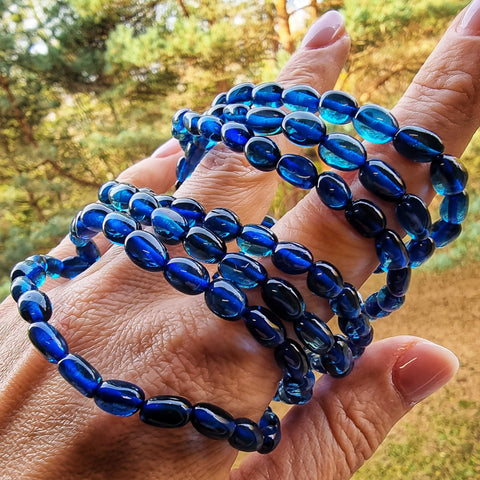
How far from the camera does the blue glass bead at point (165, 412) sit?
0.52 metres

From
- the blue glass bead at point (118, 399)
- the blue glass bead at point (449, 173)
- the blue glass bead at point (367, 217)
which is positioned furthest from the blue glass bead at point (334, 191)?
the blue glass bead at point (118, 399)

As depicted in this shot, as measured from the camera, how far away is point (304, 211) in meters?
0.65

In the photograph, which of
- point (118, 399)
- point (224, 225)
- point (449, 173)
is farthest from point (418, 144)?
point (118, 399)

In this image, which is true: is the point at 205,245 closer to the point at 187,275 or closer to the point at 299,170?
the point at 187,275

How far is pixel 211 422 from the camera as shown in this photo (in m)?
0.52

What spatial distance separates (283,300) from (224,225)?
0.40ft

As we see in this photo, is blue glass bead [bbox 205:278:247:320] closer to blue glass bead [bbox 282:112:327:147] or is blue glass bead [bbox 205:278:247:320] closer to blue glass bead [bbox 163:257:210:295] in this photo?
blue glass bead [bbox 163:257:210:295]

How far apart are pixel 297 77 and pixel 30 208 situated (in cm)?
299

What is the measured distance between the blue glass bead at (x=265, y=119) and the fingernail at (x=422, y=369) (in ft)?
1.23

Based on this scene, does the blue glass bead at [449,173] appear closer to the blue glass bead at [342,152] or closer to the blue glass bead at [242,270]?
the blue glass bead at [342,152]

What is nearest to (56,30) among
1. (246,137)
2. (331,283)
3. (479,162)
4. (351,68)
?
(351,68)

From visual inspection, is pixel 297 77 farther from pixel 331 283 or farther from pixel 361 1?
pixel 361 1

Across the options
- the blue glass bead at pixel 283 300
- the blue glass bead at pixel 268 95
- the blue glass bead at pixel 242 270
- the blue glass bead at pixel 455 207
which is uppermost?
the blue glass bead at pixel 268 95

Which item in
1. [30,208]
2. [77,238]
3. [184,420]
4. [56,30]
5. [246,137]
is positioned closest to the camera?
[184,420]
